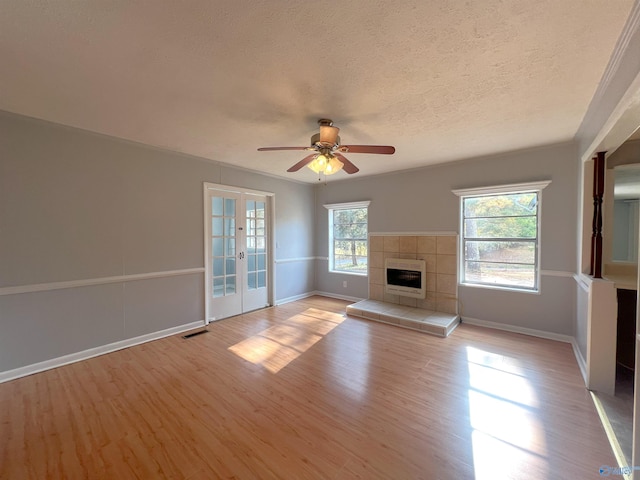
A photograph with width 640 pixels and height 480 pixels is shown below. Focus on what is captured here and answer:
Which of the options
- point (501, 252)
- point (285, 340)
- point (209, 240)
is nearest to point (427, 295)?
point (501, 252)

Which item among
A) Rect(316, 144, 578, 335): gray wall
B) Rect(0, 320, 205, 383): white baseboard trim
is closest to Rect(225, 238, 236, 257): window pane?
Rect(0, 320, 205, 383): white baseboard trim

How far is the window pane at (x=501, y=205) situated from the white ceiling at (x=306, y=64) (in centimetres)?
102

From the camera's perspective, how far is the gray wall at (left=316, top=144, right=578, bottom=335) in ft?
11.1

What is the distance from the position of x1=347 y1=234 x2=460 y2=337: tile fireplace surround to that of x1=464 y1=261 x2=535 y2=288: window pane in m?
0.28

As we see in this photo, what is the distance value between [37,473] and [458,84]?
3.84 meters

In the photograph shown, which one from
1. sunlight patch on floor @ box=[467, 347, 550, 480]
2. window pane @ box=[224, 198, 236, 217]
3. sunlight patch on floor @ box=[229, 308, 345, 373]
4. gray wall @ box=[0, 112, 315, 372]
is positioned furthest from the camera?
window pane @ box=[224, 198, 236, 217]

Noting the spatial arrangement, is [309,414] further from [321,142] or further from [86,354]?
[86,354]

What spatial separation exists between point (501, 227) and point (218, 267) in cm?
449

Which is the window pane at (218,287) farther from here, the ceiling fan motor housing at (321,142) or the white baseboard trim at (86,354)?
the ceiling fan motor housing at (321,142)

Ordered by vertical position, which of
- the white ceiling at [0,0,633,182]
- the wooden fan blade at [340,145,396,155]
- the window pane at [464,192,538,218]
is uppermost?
the white ceiling at [0,0,633,182]

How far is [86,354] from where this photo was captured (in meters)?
2.95

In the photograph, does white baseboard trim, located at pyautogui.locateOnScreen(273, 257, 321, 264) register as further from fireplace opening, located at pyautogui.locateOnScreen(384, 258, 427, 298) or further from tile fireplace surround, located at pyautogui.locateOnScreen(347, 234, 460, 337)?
fireplace opening, located at pyautogui.locateOnScreen(384, 258, 427, 298)

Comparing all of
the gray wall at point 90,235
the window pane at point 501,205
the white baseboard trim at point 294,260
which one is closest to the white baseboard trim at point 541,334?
the window pane at point 501,205

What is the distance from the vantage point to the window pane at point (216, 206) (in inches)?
166
